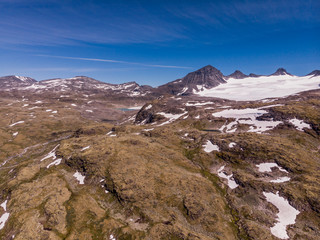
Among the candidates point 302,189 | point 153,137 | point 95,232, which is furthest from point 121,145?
point 302,189

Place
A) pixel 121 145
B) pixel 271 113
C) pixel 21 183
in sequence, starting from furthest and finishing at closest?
pixel 271 113 → pixel 121 145 → pixel 21 183

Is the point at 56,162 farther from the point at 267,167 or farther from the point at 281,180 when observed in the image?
the point at 281,180

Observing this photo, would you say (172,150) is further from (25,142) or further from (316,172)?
(25,142)

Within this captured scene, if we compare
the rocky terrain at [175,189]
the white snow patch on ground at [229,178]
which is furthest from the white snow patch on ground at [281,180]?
the white snow patch on ground at [229,178]

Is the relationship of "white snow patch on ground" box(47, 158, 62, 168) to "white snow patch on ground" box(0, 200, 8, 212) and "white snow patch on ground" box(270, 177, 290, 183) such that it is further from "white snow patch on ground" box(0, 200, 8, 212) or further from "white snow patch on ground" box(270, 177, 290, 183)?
"white snow patch on ground" box(270, 177, 290, 183)

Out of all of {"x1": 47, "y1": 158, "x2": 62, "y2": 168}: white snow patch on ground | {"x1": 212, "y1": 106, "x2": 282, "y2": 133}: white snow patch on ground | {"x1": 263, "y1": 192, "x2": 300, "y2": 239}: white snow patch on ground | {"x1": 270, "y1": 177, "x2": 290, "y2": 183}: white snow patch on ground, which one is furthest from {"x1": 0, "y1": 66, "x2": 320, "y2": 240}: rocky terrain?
{"x1": 212, "y1": 106, "x2": 282, "y2": 133}: white snow patch on ground

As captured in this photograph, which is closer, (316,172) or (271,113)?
(316,172)

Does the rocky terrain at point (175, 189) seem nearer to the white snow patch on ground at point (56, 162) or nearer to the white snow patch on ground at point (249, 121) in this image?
the white snow patch on ground at point (56, 162)
